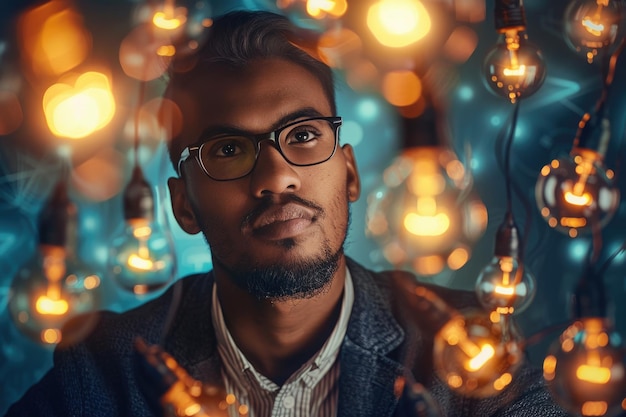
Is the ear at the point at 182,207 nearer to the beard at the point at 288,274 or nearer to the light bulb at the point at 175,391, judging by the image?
the beard at the point at 288,274

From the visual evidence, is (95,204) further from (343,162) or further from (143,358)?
(343,162)

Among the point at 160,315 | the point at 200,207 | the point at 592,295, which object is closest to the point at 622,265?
the point at 592,295

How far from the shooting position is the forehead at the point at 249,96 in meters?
1.36

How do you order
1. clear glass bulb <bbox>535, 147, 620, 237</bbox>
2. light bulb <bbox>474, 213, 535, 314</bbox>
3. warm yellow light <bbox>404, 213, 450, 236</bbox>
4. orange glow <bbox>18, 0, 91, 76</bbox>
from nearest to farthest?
warm yellow light <bbox>404, 213, 450, 236</bbox>, clear glass bulb <bbox>535, 147, 620, 237</bbox>, light bulb <bbox>474, 213, 535, 314</bbox>, orange glow <bbox>18, 0, 91, 76</bbox>

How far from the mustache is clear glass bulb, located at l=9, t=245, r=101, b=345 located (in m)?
0.32

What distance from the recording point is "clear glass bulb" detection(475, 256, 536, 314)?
3.73ft

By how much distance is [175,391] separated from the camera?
1198 millimetres

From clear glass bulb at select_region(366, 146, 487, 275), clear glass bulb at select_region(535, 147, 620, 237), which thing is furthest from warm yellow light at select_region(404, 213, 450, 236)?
clear glass bulb at select_region(535, 147, 620, 237)

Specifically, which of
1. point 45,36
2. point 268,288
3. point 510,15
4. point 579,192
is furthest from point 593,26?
point 45,36

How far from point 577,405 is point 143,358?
797mm

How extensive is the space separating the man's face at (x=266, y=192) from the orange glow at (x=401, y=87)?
0.14 metres

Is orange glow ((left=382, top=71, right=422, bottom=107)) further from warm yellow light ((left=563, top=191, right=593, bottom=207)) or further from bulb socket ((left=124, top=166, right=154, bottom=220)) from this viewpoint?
bulb socket ((left=124, top=166, right=154, bottom=220))

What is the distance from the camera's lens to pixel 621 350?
1037 mm

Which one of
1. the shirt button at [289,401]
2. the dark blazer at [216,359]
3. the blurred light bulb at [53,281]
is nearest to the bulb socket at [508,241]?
the dark blazer at [216,359]
